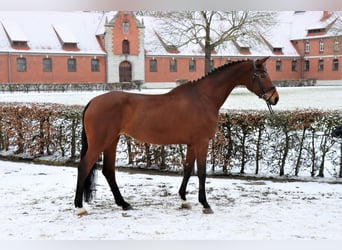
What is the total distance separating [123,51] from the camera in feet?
124

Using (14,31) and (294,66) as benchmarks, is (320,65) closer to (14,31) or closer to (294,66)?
(294,66)

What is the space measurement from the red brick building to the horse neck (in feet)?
91.4

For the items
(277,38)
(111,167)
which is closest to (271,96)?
(111,167)

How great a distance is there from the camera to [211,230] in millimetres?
4277

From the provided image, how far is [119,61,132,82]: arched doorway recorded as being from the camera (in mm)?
37875

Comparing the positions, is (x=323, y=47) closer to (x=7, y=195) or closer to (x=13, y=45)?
(x=13, y=45)

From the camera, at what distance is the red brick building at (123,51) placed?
33.8 m

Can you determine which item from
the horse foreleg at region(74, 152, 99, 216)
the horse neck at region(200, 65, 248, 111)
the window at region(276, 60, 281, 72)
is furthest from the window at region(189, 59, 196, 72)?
the horse foreleg at region(74, 152, 99, 216)

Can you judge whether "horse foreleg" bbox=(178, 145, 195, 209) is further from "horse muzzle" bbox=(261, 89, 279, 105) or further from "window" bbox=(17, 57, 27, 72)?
"window" bbox=(17, 57, 27, 72)

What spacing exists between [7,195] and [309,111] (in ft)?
17.0

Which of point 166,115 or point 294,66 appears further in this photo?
point 294,66

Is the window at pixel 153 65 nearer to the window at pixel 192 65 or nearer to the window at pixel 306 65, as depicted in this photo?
the window at pixel 192 65

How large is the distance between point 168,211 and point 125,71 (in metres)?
33.9

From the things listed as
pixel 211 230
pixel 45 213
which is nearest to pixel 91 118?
pixel 45 213
